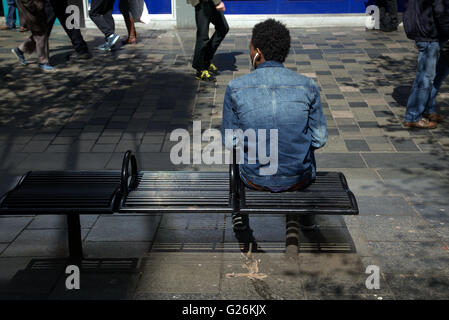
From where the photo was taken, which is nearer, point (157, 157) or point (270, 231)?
point (270, 231)

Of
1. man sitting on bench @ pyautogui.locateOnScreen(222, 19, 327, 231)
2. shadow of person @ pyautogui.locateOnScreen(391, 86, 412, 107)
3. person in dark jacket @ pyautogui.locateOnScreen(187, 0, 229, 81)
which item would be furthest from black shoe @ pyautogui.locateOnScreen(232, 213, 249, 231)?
person in dark jacket @ pyautogui.locateOnScreen(187, 0, 229, 81)

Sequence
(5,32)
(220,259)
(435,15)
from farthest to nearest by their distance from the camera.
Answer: (5,32) < (435,15) < (220,259)

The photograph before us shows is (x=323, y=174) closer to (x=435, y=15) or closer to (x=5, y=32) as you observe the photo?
(x=435, y=15)

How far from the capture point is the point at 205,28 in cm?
891

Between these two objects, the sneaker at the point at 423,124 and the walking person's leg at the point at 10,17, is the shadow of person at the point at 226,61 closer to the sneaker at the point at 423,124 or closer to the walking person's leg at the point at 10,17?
the sneaker at the point at 423,124

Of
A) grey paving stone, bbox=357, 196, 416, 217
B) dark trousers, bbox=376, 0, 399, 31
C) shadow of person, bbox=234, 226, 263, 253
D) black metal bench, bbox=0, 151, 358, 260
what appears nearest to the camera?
black metal bench, bbox=0, 151, 358, 260

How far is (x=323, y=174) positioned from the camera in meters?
4.43

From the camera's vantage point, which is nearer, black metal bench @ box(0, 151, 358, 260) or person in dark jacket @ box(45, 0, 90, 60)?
black metal bench @ box(0, 151, 358, 260)

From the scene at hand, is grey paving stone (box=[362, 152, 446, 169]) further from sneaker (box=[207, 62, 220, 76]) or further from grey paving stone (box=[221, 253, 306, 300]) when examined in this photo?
sneaker (box=[207, 62, 220, 76])

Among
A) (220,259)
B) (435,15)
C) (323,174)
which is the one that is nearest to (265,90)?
(323,174)

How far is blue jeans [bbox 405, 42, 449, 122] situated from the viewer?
6693 millimetres

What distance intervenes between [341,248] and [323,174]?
580 millimetres

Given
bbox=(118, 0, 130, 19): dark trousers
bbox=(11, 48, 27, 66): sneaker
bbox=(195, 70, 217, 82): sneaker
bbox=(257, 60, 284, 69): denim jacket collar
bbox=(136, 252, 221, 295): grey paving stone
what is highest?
bbox=(257, 60, 284, 69): denim jacket collar

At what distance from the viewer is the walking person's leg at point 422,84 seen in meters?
6.68
